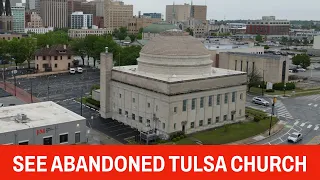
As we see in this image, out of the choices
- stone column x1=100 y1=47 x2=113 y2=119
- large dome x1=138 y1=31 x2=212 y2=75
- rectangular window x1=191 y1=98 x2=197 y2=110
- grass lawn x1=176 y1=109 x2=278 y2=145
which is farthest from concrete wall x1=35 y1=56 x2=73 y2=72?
grass lawn x1=176 y1=109 x2=278 y2=145

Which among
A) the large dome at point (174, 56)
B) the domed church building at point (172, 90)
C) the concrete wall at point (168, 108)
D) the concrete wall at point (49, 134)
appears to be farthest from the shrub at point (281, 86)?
the concrete wall at point (49, 134)

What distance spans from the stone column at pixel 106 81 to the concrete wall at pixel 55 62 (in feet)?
179

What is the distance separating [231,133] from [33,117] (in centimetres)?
2768

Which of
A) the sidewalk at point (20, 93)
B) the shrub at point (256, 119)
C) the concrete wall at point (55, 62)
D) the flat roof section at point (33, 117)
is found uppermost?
the concrete wall at point (55, 62)

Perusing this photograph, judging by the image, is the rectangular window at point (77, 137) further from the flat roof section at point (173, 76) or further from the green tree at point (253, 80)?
the green tree at point (253, 80)

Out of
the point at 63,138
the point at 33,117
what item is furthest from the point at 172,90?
the point at 33,117

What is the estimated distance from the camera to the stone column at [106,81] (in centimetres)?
6362

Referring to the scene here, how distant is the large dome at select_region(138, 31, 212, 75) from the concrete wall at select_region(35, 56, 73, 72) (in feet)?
194

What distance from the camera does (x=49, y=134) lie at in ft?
142

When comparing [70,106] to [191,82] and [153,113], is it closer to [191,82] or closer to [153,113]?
[153,113]

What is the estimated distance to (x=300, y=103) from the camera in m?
79.1

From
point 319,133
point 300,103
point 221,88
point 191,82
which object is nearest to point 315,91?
point 300,103

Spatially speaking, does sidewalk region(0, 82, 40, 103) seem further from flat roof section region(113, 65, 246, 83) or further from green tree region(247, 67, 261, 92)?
green tree region(247, 67, 261, 92)

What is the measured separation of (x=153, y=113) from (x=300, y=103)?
124 ft
